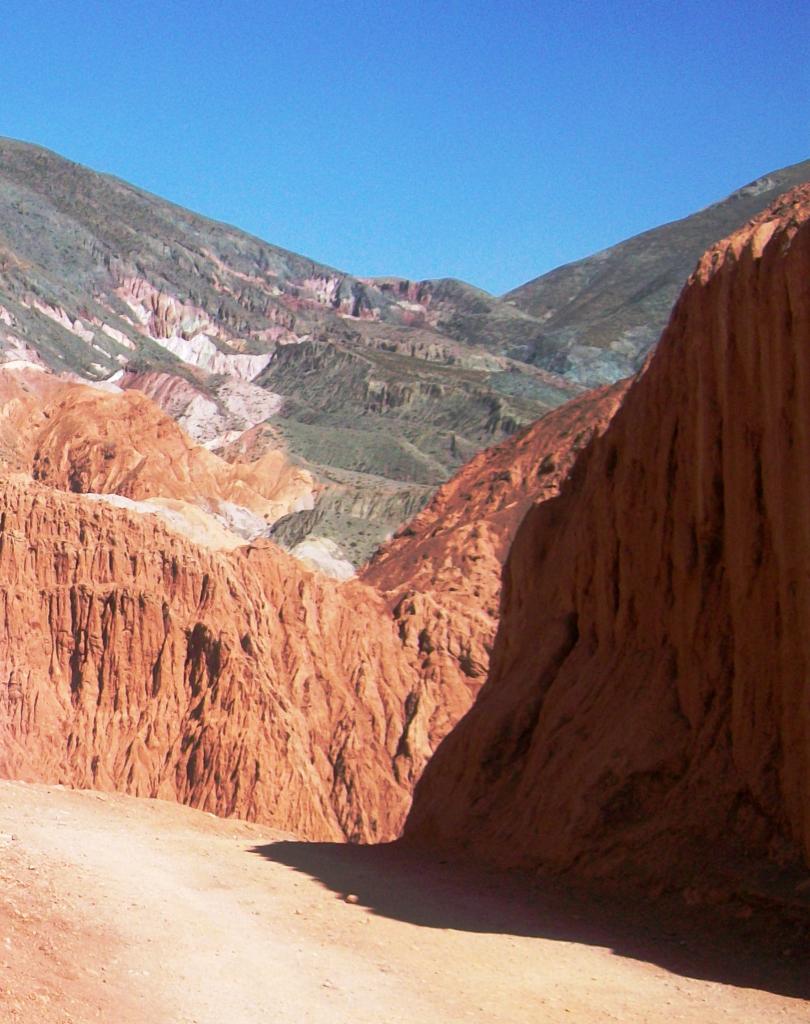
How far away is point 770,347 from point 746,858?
135 inches

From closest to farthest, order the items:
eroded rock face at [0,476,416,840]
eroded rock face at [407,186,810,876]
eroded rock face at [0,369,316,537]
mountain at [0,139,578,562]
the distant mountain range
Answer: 1. eroded rock face at [407,186,810,876]
2. eroded rock face at [0,476,416,840]
3. eroded rock face at [0,369,316,537]
4. mountain at [0,139,578,562]
5. the distant mountain range

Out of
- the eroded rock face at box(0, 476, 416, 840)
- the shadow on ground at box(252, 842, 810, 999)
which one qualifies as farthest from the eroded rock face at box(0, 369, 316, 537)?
the shadow on ground at box(252, 842, 810, 999)

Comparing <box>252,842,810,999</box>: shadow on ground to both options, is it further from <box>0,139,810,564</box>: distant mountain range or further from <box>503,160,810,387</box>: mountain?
<box>503,160,810,387</box>: mountain

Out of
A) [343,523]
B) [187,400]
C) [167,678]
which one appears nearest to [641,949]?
[167,678]

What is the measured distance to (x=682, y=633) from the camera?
11922 mm

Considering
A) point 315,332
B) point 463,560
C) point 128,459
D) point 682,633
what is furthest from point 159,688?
point 315,332

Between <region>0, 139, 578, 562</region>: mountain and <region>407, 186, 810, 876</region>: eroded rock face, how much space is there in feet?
141

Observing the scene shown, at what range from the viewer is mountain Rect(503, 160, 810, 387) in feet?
442

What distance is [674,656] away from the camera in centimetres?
1214

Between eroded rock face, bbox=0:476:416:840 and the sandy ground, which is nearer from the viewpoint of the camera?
the sandy ground

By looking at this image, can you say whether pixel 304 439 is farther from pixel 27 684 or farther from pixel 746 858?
pixel 746 858

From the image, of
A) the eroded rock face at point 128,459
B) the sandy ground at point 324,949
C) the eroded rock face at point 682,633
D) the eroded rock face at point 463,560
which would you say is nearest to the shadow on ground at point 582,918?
the sandy ground at point 324,949

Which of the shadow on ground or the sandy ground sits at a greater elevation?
the shadow on ground

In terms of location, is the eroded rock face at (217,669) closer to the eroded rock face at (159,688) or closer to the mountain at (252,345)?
the eroded rock face at (159,688)
